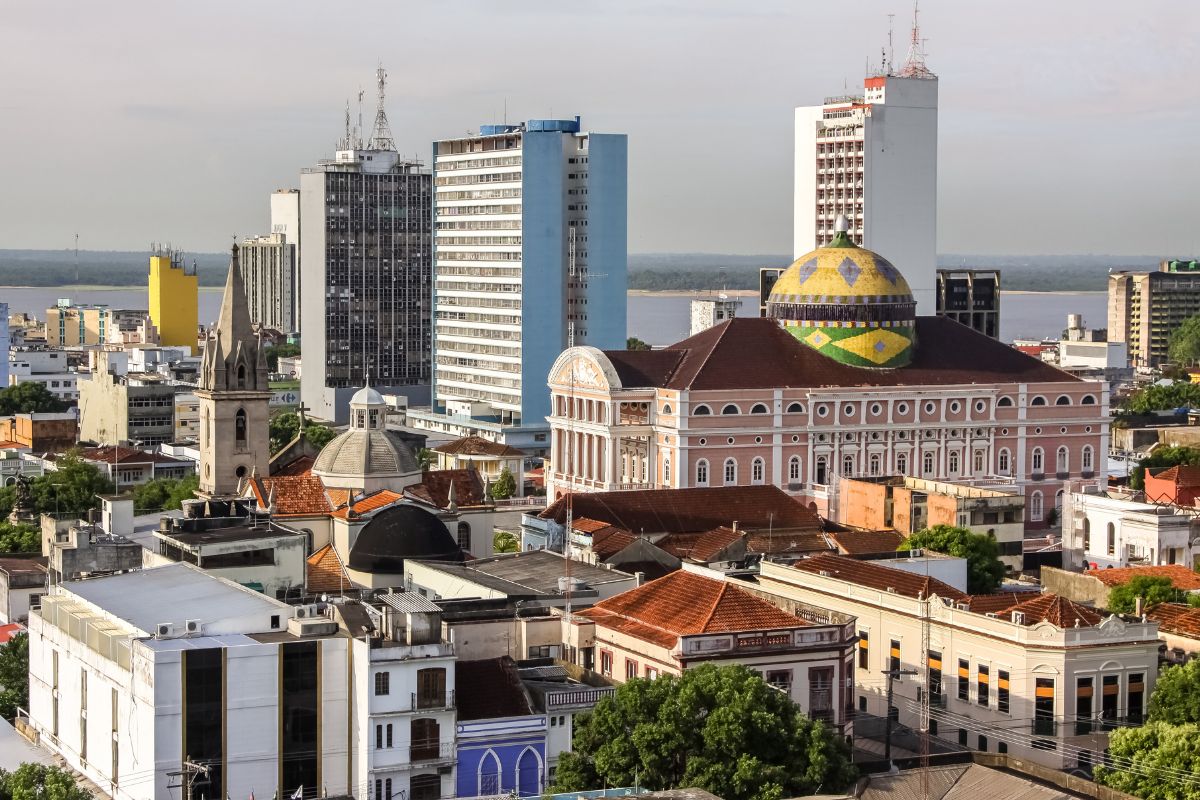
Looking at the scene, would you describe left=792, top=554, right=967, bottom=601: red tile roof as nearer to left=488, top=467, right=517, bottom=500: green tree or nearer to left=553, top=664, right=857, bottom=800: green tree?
left=553, top=664, right=857, bottom=800: green tree

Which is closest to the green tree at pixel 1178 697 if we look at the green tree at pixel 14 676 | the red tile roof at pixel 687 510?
the red tile roof at pixel 687 510

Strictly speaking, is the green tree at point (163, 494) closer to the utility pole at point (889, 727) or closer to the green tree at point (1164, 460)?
the green tree at point (1164, 460)

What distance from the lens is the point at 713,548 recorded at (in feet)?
270

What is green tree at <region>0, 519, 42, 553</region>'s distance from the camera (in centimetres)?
9006

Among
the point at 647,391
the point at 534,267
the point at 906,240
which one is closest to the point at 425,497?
the point at 647,391

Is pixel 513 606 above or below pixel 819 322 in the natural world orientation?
below

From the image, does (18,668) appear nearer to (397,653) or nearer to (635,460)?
(397,653)

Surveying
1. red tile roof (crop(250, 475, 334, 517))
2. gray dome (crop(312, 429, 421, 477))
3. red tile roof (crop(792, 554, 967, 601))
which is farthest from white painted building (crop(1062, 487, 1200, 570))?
red tile roof (crop(250, 475, 334, 517))

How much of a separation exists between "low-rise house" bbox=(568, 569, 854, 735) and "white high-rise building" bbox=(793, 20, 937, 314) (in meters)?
115

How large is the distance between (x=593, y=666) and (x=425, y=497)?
27.8m

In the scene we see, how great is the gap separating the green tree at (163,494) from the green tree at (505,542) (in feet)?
50.1

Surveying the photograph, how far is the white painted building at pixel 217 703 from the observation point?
5253 centimetres

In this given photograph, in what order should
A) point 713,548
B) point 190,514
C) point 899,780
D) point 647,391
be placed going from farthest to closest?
point 647,391 < point 713,548 < point 190,514 < point 899,780

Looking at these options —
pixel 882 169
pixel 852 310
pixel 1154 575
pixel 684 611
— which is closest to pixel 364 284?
pixel 882 169
